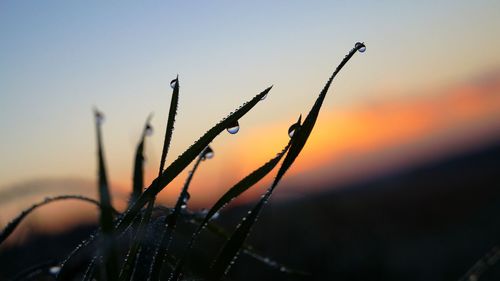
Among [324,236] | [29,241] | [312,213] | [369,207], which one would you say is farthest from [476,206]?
[29,241]

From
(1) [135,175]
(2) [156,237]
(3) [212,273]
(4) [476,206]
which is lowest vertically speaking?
(4) [476,206]

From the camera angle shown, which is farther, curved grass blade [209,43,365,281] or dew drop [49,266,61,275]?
dew drop [49,266,61,275]

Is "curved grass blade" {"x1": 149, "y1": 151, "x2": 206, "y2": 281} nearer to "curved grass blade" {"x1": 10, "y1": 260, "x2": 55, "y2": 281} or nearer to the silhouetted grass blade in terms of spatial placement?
the silhouetted grass blade

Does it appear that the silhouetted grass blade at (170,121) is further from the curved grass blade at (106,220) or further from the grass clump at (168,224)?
the curved grass blade at (106,220)

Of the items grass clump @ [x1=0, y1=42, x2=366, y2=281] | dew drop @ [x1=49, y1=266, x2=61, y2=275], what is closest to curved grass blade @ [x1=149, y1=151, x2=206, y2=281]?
grass clump @ [x1=0, y1=42, x2=366, y2=281]

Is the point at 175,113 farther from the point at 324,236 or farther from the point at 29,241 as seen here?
the point at 324,236

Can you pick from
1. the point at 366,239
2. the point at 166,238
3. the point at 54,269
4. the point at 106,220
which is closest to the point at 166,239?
the point at 166,238

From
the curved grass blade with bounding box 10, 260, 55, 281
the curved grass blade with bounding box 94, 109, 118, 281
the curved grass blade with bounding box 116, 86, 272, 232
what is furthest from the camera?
the curved grass blade with bounding box 10, 260, 55, 281
